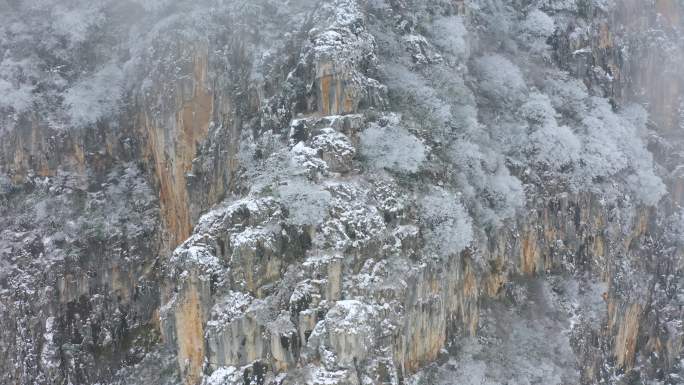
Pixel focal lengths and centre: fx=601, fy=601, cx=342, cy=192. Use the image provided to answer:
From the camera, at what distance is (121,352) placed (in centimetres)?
3086

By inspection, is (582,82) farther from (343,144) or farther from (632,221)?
(343,144)

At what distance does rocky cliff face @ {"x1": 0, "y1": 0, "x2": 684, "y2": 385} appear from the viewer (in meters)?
23.9

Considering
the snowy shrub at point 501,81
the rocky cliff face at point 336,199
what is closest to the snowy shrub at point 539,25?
the rocky cliff face at point 336,199

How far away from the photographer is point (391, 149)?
2708cm

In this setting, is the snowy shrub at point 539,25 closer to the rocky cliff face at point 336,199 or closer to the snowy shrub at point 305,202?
the rocky cliff face at point 336,199

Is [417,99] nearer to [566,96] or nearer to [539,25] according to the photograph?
[566,96]

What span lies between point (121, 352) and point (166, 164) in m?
9.96

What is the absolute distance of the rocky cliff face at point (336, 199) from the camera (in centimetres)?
2392

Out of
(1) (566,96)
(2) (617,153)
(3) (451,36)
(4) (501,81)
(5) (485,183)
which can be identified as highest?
(3) (451,36)

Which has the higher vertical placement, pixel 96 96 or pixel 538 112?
pixel 96 96

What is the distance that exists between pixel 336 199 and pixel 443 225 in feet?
17.6

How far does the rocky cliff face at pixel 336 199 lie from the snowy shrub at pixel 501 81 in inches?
5.2

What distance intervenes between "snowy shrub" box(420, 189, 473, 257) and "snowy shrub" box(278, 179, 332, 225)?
5.01 m

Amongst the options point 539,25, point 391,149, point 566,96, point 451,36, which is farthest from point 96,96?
point 566,96
